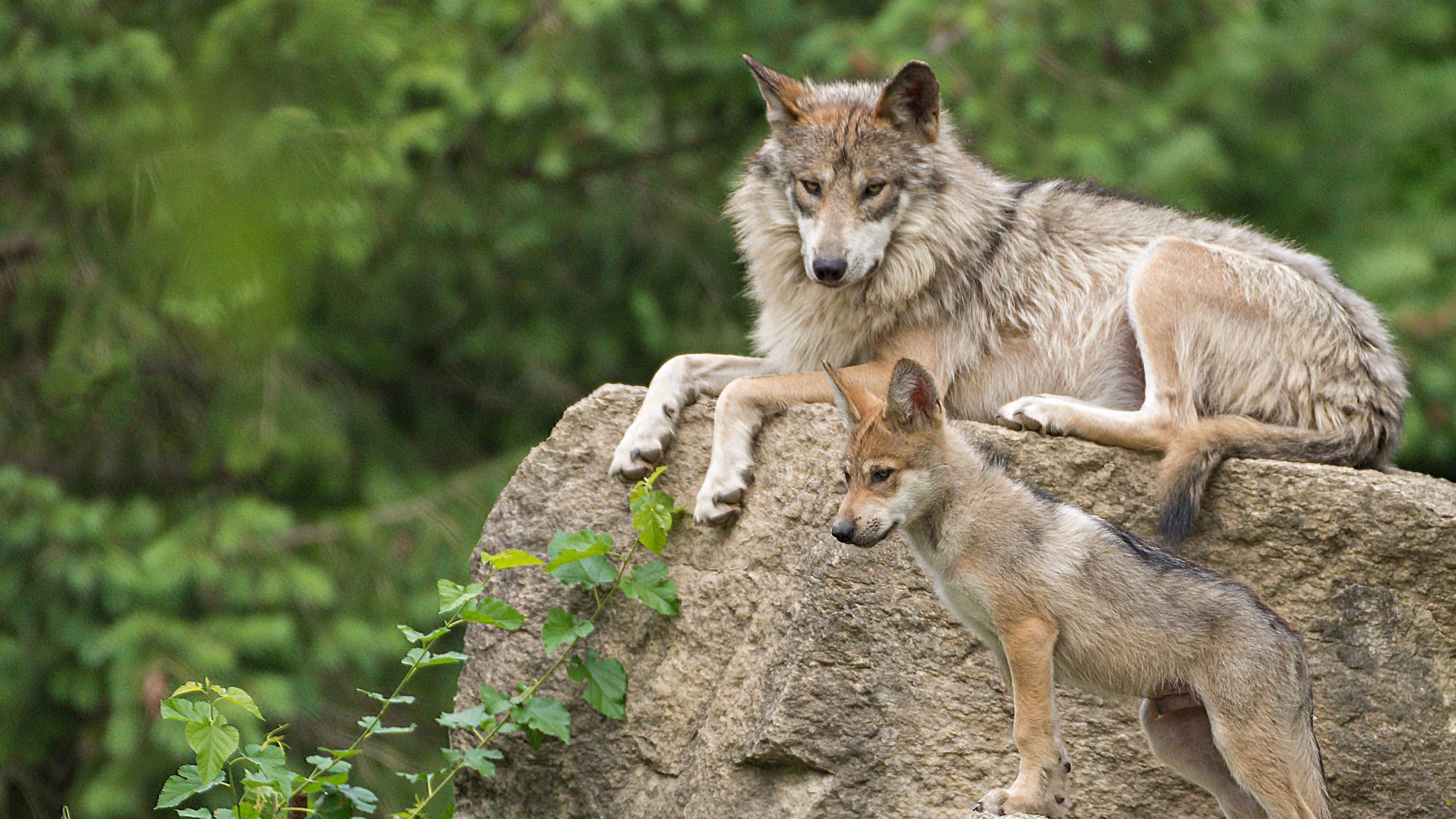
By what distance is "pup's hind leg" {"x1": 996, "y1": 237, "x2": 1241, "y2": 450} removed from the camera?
485 cm

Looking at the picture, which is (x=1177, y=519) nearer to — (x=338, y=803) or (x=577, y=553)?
(x=577, y=553)

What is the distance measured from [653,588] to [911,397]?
50.3 inches

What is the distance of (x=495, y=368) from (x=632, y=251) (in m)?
1.41

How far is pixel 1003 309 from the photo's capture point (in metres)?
5.51

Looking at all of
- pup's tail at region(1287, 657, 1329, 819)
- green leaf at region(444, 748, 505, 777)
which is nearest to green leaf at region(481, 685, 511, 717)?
green leaf at region(444, 748, 505, 777)

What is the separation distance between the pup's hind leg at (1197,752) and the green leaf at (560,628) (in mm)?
1813

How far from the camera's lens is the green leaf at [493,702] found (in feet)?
14.9

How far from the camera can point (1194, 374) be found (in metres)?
5.06

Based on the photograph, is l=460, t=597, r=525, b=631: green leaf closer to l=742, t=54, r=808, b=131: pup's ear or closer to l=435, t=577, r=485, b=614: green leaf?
l=435, t=577, r=485, b=614: green leaf

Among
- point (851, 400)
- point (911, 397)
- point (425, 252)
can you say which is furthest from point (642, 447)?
point (425, 252)

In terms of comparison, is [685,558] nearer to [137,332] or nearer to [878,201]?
[878,201]

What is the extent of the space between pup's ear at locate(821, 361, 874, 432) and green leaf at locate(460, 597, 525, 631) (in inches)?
51.6

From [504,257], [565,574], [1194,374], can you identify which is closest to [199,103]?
[565,574]

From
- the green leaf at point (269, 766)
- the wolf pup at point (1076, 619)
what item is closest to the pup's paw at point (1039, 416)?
the wolf pup at point (1076, 619)
